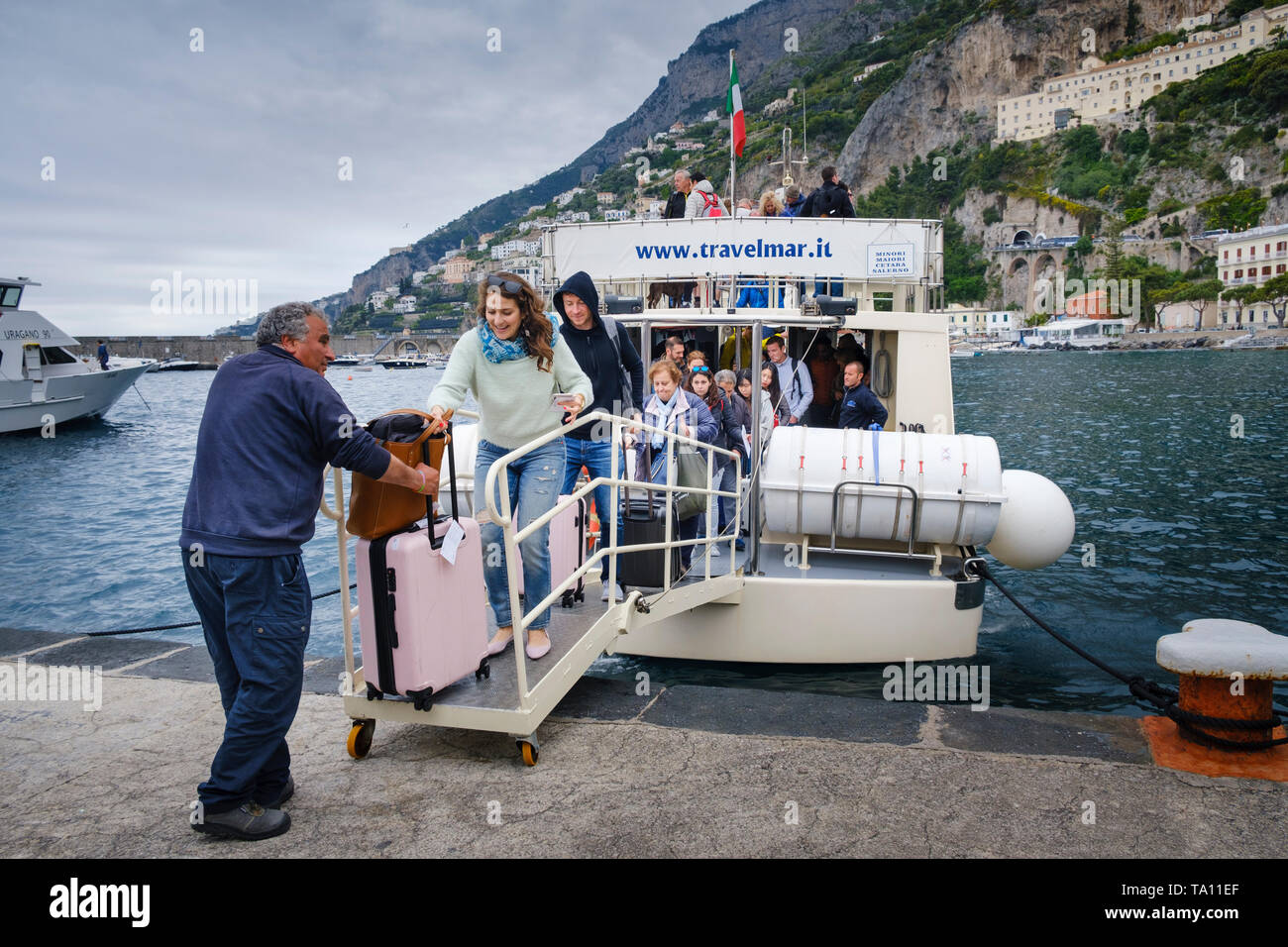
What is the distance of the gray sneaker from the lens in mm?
3235

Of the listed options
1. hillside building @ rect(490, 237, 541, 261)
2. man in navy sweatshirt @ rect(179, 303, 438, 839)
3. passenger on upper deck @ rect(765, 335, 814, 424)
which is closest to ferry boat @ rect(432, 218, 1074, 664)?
passenger on upper deck @ rect(765, 335, 814, 424)

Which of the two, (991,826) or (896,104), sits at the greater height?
(896,104)

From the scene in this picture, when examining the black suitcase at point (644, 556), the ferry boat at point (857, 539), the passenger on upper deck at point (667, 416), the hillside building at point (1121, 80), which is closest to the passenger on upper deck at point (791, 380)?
the ferry boat at point (857, 539)

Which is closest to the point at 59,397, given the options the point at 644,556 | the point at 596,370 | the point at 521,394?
the point at 596,370

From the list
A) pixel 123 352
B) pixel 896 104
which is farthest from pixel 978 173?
pixel 123 352

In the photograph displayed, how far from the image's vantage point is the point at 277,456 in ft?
10.8

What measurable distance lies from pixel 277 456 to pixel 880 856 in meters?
2.65

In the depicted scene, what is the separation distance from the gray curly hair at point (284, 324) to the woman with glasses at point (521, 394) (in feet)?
2.90

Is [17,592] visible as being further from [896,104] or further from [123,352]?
[896,104]

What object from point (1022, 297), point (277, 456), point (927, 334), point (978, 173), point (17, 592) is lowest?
point (17, 592)

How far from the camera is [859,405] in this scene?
8062 mm

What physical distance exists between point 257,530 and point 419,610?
0.80 metres
